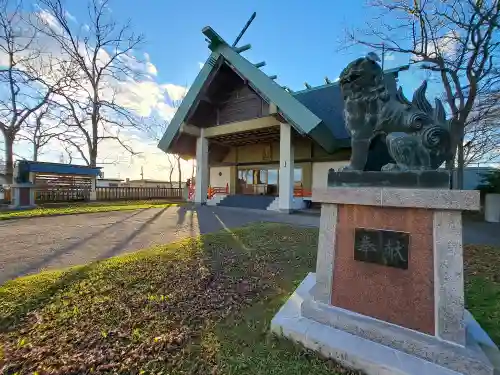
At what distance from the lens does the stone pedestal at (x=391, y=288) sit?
71.9 inches

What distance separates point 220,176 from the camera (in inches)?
789

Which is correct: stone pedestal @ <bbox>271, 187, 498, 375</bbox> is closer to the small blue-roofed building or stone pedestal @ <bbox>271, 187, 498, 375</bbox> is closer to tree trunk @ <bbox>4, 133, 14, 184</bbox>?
the small blue-roofed building

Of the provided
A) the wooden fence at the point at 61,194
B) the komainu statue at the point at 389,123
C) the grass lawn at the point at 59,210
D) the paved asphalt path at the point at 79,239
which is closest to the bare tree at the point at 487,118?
the paved asphalt path at the point at 79,239

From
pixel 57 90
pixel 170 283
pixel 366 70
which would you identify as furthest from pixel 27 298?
pixel 57 90

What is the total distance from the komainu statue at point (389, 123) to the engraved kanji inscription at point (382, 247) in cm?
68

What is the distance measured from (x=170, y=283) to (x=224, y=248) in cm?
184

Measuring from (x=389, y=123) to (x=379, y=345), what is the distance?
2.18 metres

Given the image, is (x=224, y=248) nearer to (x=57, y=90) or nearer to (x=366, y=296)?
(x=366, y=296)

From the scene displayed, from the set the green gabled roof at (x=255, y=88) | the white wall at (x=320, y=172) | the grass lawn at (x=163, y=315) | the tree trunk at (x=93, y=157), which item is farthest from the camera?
the tree trunk at (x=93, y=157)

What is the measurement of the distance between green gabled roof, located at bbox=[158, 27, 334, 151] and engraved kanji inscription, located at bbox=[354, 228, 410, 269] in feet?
24.8

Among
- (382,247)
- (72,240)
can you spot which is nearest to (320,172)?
(72,240)

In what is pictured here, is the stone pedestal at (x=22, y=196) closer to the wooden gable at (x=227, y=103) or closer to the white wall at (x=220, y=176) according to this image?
the wooden gable at (x=227, y=103)

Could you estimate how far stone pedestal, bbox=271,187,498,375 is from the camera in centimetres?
183

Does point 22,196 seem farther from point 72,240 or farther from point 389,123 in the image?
point 389,123
